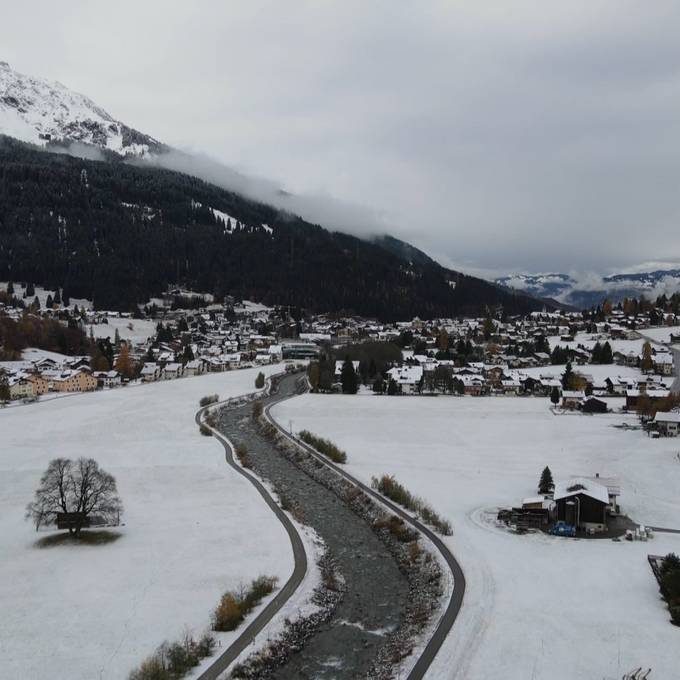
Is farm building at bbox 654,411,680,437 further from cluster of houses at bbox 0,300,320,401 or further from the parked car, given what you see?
cluster of houses at bbox 0,300,320,401

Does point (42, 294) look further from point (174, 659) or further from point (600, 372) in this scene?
point (174, 659)

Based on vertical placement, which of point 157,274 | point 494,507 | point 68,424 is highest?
point 157,274

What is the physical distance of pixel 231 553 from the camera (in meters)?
20.4

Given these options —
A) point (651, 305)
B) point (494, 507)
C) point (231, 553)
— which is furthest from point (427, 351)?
point (231, 553)

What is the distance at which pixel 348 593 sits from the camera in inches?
726

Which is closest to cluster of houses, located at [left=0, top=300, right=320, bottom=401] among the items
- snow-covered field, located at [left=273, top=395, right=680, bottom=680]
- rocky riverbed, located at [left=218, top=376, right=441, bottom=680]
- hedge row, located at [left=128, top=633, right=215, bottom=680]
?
snow-covered field, located at [left=273, top=395, right=680, bottom=680]

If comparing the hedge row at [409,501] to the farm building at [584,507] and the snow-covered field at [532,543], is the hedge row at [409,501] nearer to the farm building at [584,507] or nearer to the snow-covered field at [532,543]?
the snow-covered field at [532,543]

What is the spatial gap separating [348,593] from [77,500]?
1147 cm

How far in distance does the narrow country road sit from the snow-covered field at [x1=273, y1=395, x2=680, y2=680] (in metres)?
0.61

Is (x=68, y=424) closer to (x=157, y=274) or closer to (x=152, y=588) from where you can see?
(x=152, y=588)

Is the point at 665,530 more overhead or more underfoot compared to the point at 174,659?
more overhead

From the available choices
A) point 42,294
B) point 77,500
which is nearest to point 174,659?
point 77,500

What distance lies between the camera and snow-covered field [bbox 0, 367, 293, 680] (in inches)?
563

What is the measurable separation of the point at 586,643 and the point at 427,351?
265 ft
